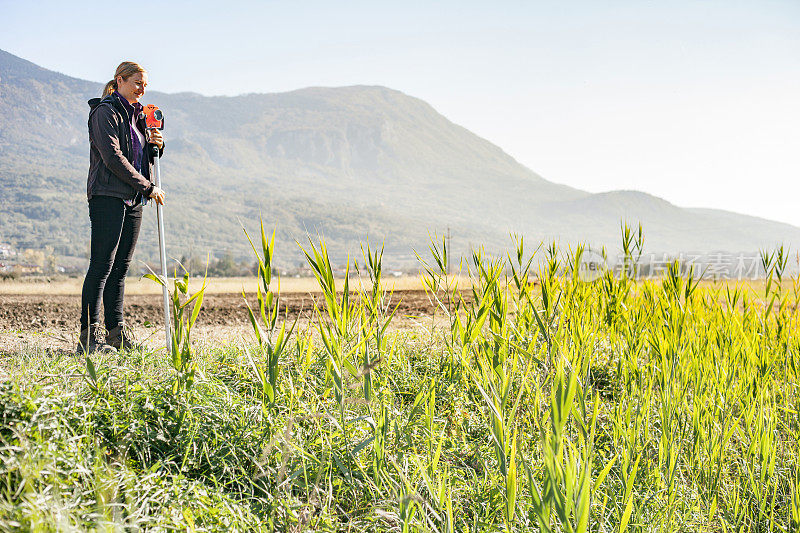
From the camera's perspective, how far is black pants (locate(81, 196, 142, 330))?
3.62m

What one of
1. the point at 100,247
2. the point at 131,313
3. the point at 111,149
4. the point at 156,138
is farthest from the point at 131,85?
the point at 131,313

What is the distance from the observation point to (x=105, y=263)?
3.67 m

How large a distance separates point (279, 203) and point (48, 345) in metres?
141

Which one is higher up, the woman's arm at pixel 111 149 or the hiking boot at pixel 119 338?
the woman's arm at pixel 111 149

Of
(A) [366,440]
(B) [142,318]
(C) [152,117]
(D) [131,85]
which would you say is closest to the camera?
(A) [366,440]

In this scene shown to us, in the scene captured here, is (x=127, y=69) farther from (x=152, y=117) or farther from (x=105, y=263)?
(x=105, y=263)

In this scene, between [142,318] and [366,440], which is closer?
[366,440]

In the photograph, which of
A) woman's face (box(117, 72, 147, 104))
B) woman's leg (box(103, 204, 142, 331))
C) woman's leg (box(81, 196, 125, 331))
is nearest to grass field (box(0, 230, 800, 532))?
woman's leg (box(81, 196, 125, 331))

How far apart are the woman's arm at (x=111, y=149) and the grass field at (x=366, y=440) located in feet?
3.95

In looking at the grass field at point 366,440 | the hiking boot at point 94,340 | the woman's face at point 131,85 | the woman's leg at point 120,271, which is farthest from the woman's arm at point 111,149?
the grass field at point 366,440

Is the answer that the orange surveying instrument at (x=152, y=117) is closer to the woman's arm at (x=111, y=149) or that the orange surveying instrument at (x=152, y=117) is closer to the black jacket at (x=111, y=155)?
the black jacket at (x=111, y=155)

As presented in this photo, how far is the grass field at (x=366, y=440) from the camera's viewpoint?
174cm

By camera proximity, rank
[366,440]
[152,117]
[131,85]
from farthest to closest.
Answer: [152,117], [131,85], [366,440]

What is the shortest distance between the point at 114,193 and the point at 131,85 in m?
0.79
